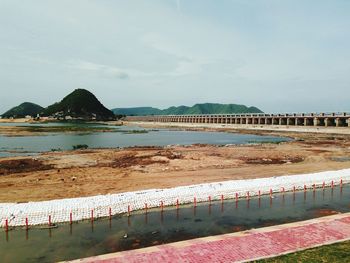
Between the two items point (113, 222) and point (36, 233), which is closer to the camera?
point (36, 233)

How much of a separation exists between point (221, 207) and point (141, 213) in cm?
544

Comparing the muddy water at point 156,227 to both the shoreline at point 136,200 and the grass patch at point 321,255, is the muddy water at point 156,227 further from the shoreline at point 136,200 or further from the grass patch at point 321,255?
the grass patch at point 321,255

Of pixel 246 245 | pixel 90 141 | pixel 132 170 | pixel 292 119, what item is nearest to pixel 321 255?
pixel 246 245

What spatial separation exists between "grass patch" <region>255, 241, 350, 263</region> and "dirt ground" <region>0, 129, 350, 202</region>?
14637 millimetres

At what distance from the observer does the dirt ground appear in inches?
1022

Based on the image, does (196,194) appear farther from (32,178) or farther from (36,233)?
(32,178)

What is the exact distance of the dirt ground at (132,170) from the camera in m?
26.0

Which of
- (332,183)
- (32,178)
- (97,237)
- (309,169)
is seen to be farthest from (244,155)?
(97,237)

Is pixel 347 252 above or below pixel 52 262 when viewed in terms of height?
above

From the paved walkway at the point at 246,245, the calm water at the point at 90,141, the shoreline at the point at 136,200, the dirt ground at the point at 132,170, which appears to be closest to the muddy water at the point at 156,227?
the shoreline at the point at 136,200

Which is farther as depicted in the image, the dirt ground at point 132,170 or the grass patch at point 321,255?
the dirt ground at point 132,170

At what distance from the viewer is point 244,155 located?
46656mm

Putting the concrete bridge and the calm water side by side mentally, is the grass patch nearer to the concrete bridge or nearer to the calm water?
the calm water

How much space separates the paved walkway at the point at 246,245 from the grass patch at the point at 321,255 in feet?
1.53
